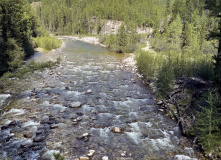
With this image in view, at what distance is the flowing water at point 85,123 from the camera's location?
32.1 ft

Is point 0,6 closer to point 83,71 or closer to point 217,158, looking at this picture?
point 83,71

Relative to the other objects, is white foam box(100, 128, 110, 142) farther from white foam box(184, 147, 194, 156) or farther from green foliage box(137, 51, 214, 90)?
green foliage box(137, 51, 214, 90)

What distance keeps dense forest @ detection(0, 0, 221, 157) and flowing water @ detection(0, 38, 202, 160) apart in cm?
187

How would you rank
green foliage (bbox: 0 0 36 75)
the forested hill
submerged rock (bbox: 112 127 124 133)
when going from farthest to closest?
the forested hill
green foliage (bbox: 0 0 36 75)
submerged rock (bbox: 112 127 124 133)

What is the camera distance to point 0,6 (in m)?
24.2

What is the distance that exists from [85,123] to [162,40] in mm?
45182

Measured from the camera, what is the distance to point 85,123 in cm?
1270

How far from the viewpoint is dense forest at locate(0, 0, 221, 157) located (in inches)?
429

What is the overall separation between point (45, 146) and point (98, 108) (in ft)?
19.6

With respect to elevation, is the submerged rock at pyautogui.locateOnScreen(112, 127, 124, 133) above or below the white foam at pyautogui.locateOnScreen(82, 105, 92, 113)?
below

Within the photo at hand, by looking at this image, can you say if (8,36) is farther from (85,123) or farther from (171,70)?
(171,70)

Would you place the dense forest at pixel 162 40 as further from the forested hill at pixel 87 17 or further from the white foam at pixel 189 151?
the white foam at pixel 189 151

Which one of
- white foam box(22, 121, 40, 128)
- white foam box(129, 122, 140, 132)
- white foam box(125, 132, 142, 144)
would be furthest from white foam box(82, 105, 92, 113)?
white foam box(125, 132, 142, 144)

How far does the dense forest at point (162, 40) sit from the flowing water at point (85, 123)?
1869mm
